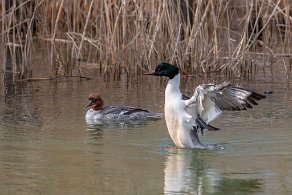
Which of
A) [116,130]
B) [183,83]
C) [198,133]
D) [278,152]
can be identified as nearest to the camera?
[278,152]

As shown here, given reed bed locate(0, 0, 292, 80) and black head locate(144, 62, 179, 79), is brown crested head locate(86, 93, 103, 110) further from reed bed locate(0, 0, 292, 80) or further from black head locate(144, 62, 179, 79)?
black head locate(144, 62, 179, 79)

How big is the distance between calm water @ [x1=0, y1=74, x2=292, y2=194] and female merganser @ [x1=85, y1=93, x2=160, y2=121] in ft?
0.32

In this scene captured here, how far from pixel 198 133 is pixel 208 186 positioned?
7.30 feet

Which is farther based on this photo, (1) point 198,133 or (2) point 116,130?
(2) point 116,130

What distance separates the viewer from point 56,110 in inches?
420

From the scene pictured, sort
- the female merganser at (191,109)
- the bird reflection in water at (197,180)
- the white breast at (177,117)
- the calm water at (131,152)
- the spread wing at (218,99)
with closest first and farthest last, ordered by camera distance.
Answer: the bird reflection in water at (197,180) → the calm water at (131,152) → the spread wing at (218,99) → the female merganser at (191,109) → the white breast at (177,117)

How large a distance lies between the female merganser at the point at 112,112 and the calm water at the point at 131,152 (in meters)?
Result: 0.10

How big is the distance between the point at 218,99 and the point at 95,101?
2709 millimetres

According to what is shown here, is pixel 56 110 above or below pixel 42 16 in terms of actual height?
below

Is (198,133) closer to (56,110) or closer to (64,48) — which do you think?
(56,110)

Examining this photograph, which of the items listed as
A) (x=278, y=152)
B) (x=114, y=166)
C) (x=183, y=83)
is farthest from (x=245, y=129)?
(x=183, y=83)

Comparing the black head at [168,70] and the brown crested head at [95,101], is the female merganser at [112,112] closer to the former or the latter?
the brown crested head at [95,101]

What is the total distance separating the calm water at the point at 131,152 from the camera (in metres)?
6.92

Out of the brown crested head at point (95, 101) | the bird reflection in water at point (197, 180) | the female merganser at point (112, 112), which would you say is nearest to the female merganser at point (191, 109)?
the bird reflection in water at point (197, 180)
